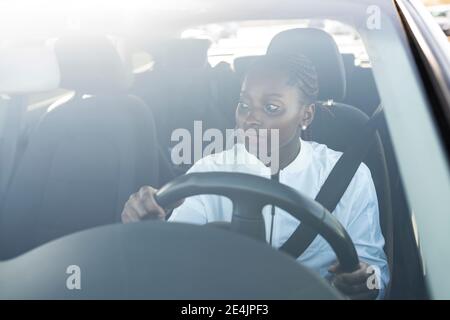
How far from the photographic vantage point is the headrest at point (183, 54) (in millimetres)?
1473

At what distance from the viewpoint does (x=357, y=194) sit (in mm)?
1304

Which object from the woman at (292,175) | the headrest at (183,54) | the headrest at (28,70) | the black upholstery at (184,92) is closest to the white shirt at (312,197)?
the woman at (292,175)

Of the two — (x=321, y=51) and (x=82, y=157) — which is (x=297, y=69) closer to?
(x=321, y=51)

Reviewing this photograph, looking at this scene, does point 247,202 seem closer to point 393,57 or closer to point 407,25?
point 393,57

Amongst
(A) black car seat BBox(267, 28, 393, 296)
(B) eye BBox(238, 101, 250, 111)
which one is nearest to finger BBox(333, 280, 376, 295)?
(A) black car seat BBox(267, 28, 393, 296)

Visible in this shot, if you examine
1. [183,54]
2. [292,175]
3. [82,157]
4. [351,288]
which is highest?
[183,54]

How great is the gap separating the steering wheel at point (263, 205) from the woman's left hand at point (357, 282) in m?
0.01

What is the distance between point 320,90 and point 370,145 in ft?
0.60

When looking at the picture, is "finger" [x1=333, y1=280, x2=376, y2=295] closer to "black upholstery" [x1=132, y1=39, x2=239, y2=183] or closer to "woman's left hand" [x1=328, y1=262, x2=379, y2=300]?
"woman's left hand" [x1=328, y1=262, x2=379, y2=300]

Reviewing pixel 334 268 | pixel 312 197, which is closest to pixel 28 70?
pixel 312 197

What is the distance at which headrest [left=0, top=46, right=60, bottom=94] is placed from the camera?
4.95ft

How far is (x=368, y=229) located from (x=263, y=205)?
265mm

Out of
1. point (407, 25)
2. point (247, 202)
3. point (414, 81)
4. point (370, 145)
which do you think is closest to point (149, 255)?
point (247, 202)

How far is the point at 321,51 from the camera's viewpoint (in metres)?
1.36
